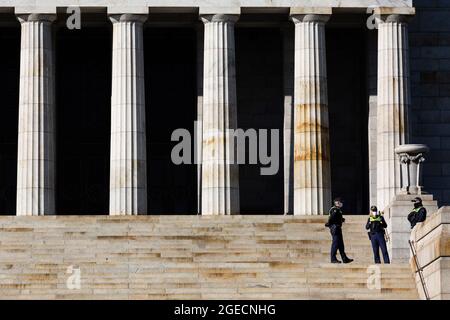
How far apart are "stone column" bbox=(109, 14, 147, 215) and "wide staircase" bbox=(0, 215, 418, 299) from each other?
3.99 metres

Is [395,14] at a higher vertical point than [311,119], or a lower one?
higher

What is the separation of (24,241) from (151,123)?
1938 cm

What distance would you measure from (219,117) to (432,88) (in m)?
12.2

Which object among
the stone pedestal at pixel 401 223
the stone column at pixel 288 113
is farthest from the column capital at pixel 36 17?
the stone pedestal at pixel 401 223

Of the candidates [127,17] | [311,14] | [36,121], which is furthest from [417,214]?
[36,121]

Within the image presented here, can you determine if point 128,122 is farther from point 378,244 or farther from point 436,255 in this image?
point 436,255

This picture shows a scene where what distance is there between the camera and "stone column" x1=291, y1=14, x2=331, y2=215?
79.4 meters

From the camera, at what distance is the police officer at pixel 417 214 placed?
66188mm

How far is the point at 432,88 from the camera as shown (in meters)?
85.8

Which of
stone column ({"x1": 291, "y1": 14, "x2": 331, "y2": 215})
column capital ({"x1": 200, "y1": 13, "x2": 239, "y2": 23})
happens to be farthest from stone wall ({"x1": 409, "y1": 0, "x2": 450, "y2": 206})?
column capital ({"x1": 200, "y1": 13, "x2": 239, "y2": 23})

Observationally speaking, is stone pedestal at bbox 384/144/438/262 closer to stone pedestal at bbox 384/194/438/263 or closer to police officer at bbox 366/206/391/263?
stone pedestal at bbox 384/194/438/263

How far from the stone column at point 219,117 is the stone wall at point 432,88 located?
10.4 m

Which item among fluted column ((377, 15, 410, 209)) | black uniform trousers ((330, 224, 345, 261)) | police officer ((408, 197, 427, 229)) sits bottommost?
black uniform trousers ((330, 224, 345, 261))

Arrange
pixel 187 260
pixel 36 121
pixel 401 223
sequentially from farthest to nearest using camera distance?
pixel 36 121
pixel 401 223
pixel 187 260
